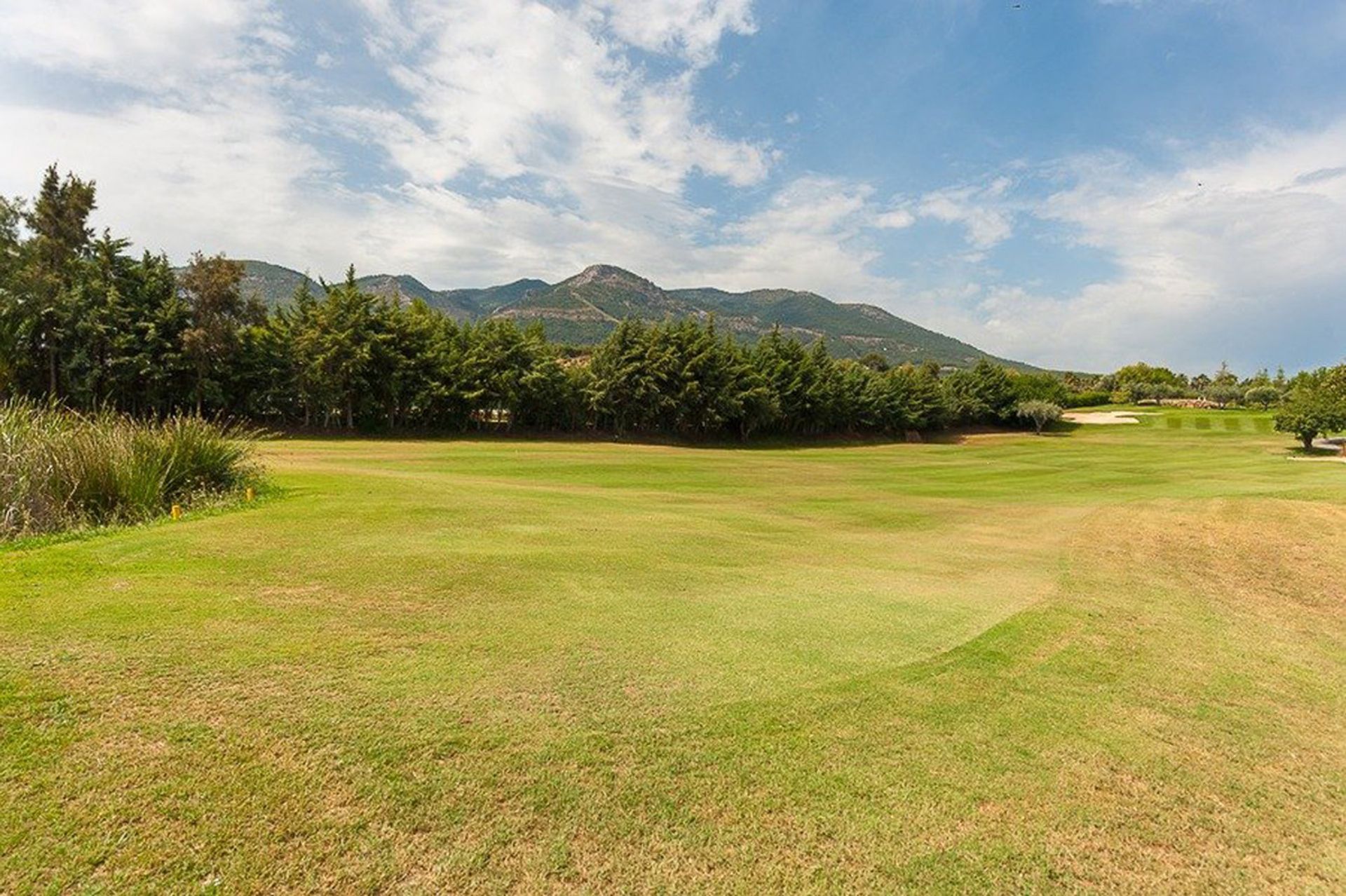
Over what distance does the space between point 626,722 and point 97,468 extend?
1198cm

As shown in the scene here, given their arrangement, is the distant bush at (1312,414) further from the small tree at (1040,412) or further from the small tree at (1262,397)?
the small tree at (1262,397)

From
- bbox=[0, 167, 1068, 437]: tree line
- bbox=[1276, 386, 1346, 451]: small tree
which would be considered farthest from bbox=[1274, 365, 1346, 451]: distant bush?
bbox=[0, 167, 1068, 437]: tree line

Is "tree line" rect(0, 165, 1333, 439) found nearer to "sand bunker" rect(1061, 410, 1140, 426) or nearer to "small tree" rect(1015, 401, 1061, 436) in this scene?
"small tree" rect(1015, 401, 1061, 436)

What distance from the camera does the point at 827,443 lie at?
66875 mm

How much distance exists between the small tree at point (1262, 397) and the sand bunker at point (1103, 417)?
3522 centimetres

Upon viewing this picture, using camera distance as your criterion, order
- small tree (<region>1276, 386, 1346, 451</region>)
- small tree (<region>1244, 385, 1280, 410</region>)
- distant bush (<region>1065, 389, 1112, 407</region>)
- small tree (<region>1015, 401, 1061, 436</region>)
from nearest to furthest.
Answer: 1. small tree (<region>1276, 386, 1346, 451</region>)
2. small tree (<region>1015, 401, 1061, 436</region>)
3. small tree (<region>1244, 385, 1280, 410</region>)
4. distant bush (<region>1065, 389, 1112, 407</region>)

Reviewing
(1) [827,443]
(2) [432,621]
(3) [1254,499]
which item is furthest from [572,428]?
(2) [432,621]

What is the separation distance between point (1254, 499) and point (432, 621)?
29.0m

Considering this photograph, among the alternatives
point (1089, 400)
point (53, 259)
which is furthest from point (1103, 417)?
point (53, 259)

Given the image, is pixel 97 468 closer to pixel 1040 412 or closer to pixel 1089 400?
pixel 1040 412

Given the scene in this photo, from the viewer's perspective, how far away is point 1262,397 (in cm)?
11375

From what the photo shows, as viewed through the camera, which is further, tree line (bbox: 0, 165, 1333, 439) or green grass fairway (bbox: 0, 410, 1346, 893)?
tree line (bbox: 0, 165, 1333, 439)

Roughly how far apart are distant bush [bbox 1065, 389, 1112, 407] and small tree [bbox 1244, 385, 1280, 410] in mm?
21959

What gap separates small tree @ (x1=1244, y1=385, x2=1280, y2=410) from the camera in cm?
11262
